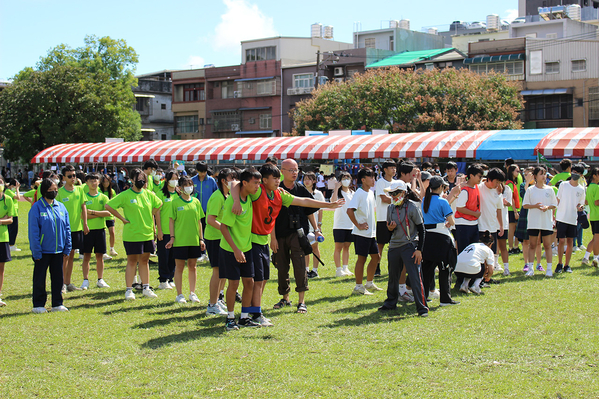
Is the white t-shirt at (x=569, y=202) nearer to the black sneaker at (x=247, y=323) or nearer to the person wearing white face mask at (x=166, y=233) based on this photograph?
the black sneaker at (x=247, y=323)

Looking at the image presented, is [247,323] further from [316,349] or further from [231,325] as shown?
[316,349]

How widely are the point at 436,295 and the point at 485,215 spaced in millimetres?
1796

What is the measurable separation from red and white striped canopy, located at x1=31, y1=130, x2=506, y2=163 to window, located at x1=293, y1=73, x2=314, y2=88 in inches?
961

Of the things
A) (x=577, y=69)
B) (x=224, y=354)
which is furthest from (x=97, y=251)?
(x=577, y=69)

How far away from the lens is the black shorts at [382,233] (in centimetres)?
923

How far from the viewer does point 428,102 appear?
40750 mm

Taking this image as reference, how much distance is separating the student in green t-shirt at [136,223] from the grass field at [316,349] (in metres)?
0.44

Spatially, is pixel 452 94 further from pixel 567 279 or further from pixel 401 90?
pixel 567 279

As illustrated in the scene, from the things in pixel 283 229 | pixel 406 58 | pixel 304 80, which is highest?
pixel 406 58

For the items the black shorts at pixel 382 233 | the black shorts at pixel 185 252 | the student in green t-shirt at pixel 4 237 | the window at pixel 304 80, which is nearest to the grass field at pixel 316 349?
the student in green t-shirt at pixel 4 237

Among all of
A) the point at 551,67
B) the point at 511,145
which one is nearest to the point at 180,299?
the point at 511,145

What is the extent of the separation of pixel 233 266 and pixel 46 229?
111 inches

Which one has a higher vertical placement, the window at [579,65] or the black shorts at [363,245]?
the window at [579,65]

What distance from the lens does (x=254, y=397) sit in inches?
189
